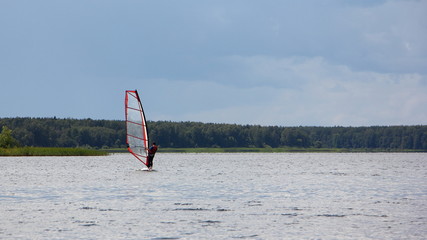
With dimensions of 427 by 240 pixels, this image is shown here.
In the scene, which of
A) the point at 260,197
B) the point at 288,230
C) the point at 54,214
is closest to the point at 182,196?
the point at 260,197

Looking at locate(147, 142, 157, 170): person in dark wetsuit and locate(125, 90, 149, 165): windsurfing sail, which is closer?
locate(147, 142, 157, 170): person in dark wetsuit

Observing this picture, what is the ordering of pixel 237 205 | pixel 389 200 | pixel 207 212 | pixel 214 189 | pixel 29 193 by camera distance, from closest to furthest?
pixel 207 212, pixel 237 205, pixel 389 200, pixel 29 193, pixel 214 189

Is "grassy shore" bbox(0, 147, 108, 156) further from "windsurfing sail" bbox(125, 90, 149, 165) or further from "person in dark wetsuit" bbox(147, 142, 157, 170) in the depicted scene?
"windsurfing sail" bbox(125, 90, 149, 165)

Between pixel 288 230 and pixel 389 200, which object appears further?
pixel 389 200

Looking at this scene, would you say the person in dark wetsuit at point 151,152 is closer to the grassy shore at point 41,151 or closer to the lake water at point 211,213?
the lake water at point 211,213

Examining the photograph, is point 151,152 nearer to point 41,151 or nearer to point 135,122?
point 135,122

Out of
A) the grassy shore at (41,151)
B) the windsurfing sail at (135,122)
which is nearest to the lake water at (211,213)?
the windsurfing sail at (135,122)

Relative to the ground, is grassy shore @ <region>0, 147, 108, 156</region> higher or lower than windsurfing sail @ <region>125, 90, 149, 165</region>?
lower

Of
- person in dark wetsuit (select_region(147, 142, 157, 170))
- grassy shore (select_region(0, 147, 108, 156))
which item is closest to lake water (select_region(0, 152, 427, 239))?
person in dark wetsuit (select_region(147, 142, 157, 170))

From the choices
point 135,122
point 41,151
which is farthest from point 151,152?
point 41,151

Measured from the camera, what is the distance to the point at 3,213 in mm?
27047

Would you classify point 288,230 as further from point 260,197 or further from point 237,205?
point 260,197

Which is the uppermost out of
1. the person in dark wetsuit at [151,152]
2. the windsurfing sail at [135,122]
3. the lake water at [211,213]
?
the windsurfing sail at [135,122]

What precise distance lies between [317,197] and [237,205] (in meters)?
6.46
